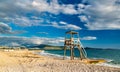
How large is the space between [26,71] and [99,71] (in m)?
6.44

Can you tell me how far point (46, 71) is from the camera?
14.5 metres

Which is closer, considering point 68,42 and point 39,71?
point 39,71

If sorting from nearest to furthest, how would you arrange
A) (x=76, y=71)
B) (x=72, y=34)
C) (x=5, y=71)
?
(x=5, y=71)
(x=76, y=71)
(x=72, y=34)

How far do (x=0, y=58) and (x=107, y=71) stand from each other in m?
12.7

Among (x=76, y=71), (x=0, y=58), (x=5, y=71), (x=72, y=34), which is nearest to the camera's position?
(x=5, y=71)

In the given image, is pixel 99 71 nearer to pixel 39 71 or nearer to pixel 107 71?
pixel 107 71

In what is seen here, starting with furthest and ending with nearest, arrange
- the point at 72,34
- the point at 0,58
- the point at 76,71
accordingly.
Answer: the point at 72,34, the point at 0,58, the point at 76,71

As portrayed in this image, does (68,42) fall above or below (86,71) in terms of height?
above

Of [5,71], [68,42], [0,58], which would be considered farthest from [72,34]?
[5,71]

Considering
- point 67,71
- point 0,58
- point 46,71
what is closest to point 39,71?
point 46,71

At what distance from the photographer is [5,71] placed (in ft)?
45.5

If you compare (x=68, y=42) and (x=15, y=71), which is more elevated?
(x=68, y=42)

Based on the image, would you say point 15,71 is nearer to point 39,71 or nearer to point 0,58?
point 39,71

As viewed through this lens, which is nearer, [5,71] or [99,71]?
[5,71]
